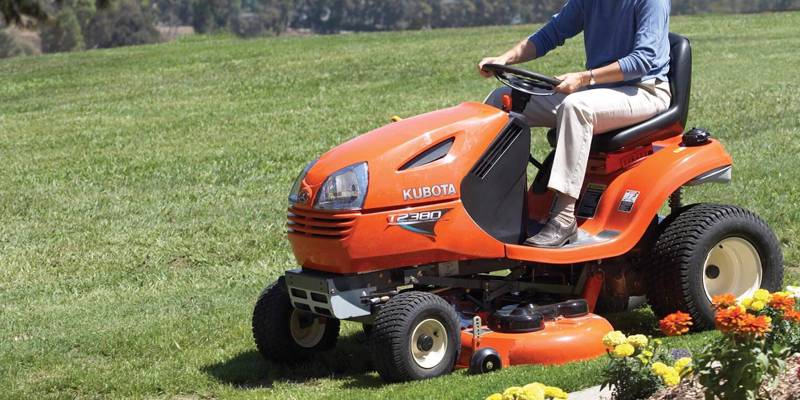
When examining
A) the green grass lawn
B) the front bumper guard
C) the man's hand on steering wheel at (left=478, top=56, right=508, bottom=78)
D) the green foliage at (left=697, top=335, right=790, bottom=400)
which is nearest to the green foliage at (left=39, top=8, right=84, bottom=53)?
the green grass lawn

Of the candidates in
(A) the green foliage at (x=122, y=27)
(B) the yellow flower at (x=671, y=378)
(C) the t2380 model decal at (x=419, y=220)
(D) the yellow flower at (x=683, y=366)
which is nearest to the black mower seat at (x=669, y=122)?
(C) the t2380 model decal at (x=419, y=220)

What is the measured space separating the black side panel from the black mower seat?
0.31 meters

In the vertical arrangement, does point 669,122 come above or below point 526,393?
above

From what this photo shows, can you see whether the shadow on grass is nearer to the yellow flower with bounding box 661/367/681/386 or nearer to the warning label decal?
the warning label decal

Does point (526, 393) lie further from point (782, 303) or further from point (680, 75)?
point (680, 75)

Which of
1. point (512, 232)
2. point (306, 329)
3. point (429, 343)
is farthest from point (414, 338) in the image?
point (306, 329)

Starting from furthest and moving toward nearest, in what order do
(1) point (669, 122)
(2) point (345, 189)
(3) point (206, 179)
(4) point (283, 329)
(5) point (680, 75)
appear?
1. (3) point (206, 179)
2. (5) point (680, 75)
3. (1) point (669, 122)
4. (4) point (283, 329)
5. (2) point (345, 189)

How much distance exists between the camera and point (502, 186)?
6391mm

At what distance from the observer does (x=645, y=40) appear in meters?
6.54

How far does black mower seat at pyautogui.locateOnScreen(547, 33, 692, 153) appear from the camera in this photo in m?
6.65

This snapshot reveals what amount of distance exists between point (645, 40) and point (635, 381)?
2.20 metres

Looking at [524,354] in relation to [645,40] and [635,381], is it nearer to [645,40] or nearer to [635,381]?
[635,381]

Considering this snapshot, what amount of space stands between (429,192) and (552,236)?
771mm

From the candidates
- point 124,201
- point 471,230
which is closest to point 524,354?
point 471,230
